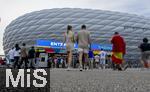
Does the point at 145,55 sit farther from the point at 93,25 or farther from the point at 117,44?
the point at 93,25

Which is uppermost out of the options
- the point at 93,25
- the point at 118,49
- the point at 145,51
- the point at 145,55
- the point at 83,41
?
the point at 93,25

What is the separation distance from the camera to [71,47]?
523 inches

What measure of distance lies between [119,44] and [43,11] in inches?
2872

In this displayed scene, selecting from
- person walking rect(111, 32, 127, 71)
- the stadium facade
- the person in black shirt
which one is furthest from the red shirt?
the stadium facade

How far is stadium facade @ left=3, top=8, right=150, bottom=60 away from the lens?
7975 cm

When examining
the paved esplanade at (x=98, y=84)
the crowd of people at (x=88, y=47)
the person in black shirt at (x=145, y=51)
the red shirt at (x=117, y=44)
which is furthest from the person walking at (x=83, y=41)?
the paved esplanade at (x=98, y=84)

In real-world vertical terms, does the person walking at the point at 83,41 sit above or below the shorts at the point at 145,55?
above

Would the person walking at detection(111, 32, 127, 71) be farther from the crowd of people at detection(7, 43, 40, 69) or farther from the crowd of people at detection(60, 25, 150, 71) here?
the crowd of people at detection(7, 43, 40, 69)

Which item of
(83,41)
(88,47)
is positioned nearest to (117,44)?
(88,47)

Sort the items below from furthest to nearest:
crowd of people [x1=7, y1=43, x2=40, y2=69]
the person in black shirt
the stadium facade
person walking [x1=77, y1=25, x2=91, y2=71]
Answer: the stadium facade → crowd of people [x1=7, y1=43, x2=40, y2=69] → the person in black shirt → person walking [x1=77, y1=25, x2=91, y2=71]

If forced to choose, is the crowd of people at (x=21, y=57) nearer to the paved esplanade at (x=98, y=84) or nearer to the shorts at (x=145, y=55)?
the shorts at (x=145, y=55)

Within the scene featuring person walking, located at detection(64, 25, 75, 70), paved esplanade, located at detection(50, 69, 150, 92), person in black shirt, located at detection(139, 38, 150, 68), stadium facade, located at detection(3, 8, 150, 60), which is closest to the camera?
paved esplanade, located at detection(50, 69, 150, 92)

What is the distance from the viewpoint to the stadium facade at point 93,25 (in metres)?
79.8

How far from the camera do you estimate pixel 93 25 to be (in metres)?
80.4
